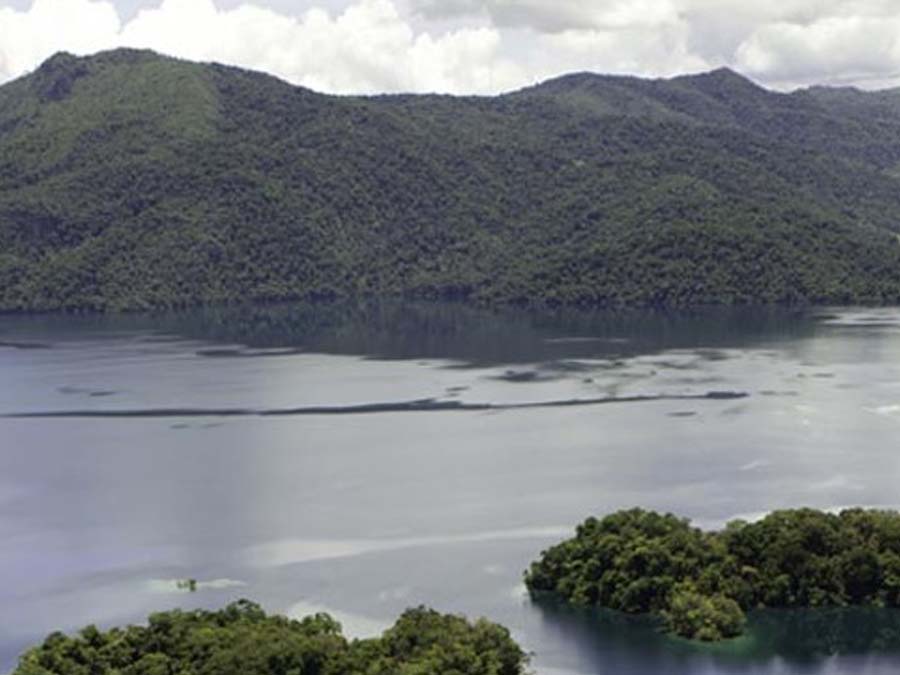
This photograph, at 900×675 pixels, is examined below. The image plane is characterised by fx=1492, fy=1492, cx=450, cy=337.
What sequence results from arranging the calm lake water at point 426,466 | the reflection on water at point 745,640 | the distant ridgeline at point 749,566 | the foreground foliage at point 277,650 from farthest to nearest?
the calm lake water at point 426,466 → the distant ridgeline at point 749,566 → the reflection on water at point 745,640 → the foreground foliage at point 277,650

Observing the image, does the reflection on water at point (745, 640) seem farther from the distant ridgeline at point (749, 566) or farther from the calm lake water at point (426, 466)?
the distant ridgeline at point (749, 566)

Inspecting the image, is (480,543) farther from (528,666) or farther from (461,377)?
(461,377)

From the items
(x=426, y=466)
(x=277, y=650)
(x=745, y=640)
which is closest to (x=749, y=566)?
(x=745, y=640)

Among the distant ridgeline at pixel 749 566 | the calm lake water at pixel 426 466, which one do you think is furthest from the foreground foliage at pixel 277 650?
the distant ridgeline at pixel 749 566

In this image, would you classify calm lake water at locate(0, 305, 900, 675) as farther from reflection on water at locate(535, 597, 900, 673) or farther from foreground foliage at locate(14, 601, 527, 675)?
foreground foliage at locate(14, 601, 527, 675)

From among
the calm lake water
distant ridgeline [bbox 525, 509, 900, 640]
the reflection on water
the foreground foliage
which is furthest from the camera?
the calm lake water

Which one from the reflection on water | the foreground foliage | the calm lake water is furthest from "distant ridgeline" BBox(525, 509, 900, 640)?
the foreground foliage

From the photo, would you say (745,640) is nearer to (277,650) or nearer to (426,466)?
(277,650)
